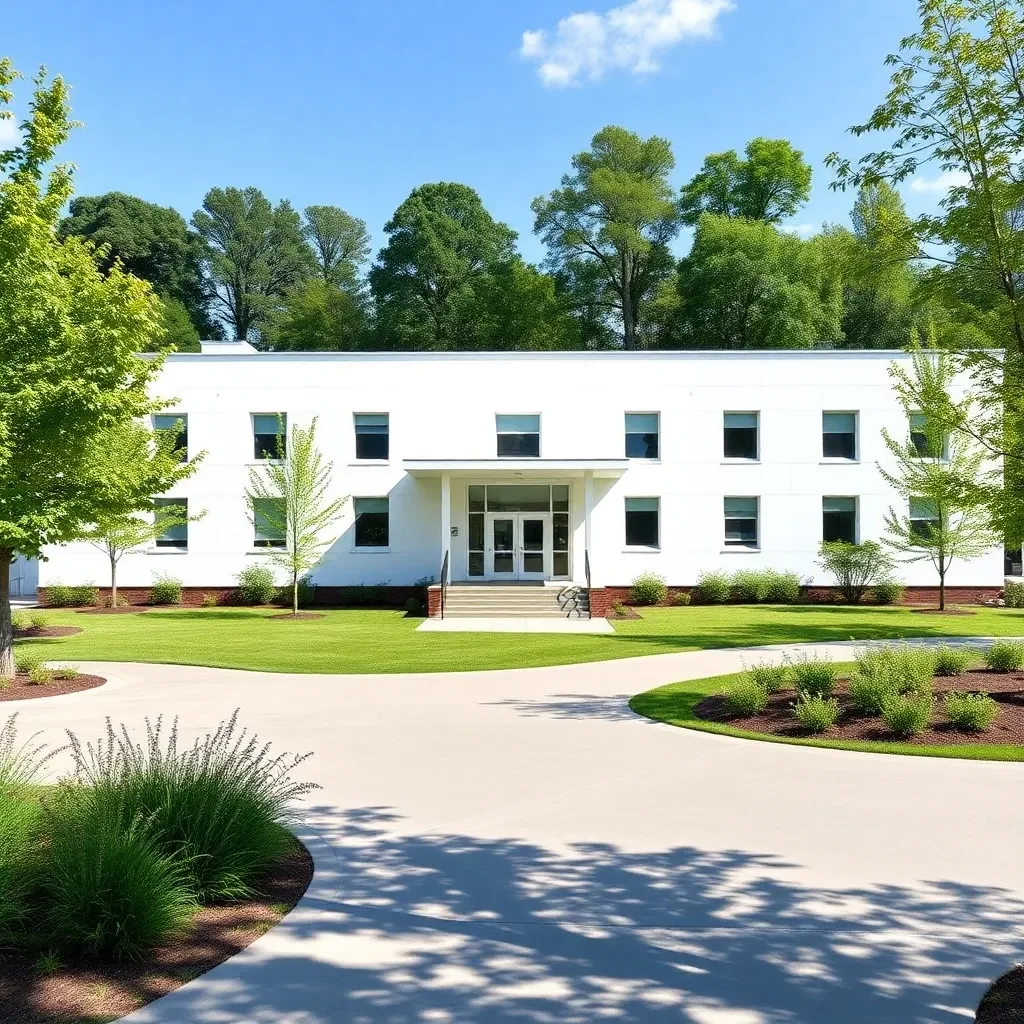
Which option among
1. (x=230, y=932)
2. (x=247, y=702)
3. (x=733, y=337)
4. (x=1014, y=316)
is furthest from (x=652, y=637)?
(x=733, y=337)

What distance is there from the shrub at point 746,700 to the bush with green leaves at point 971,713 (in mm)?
2065

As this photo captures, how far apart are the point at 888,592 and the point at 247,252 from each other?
174 feet

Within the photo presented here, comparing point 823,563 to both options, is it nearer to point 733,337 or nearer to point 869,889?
point 733,337

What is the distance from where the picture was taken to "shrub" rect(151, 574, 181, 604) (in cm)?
2947

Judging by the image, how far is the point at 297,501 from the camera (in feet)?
89.4

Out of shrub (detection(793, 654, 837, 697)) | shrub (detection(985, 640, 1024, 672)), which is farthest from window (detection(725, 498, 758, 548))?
shrub (detection(793, 654, 837, 697))

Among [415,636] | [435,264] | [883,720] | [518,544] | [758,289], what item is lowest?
[415,636]

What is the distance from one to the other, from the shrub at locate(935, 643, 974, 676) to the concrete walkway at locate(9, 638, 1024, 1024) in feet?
14.3

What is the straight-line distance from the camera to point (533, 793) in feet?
24.8

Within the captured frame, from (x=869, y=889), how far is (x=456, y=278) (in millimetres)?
49964

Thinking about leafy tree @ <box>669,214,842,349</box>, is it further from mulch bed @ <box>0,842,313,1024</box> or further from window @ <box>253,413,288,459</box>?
mulch bed @ <box>0,842,313,1024</box>

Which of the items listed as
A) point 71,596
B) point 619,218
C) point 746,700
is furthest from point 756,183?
point 746,700

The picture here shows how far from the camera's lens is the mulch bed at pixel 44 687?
1263 cm

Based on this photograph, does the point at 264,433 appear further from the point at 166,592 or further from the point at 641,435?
the point at 641,435
